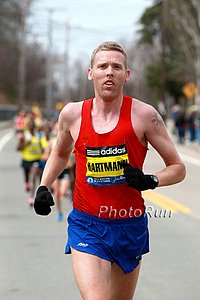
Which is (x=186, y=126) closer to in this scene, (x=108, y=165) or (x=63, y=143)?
(x=63, y=143)

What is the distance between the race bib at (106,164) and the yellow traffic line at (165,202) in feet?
30.0

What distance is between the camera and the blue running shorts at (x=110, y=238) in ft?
17.1

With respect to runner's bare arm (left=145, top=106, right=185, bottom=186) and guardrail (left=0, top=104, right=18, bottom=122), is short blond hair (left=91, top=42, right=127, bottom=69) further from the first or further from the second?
guardrail (left=0, top=104, right=18, bottom=122)

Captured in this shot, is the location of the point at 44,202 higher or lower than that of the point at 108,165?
lower

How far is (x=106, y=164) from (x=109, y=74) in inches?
21.0

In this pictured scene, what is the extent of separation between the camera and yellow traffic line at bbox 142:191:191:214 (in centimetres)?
1460

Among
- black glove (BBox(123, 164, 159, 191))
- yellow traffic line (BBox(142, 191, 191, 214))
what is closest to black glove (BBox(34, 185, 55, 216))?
black glove (BBox(123, 164, 159, 191))

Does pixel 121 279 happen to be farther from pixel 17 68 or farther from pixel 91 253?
pixel 17 68

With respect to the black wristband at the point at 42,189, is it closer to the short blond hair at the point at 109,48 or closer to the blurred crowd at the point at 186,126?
the short blond hair at the point at 109,48

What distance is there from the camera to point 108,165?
17.0 feet

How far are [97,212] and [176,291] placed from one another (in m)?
3.13

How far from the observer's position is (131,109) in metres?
5.26

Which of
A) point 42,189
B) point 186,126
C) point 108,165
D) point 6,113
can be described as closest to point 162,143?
point 108,165

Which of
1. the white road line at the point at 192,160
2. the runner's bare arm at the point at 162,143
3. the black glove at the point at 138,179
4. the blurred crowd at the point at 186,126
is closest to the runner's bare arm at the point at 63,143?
the runner's bare arm at the point at 162,143
